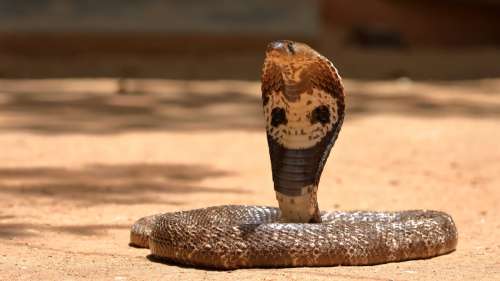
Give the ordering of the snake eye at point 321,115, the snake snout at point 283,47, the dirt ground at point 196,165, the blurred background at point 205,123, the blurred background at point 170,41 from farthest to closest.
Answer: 1. the blurred background at point 170,41
2. the blurred background at point 205,123
3. the dirt ground at point 196,165
4. the snake eye at point 321,115
5. the snake snout at point 283,47

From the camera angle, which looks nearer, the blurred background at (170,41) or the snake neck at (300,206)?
the snake neck at (300,206)

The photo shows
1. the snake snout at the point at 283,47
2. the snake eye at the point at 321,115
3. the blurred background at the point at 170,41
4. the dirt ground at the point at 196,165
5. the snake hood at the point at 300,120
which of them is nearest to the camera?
the snake snout at the point at 283,47

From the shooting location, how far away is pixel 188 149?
1100 cm

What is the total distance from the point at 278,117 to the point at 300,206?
54 cm

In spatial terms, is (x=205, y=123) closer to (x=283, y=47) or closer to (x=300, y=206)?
(x=300, y=206)

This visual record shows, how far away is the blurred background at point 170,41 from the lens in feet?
50.8

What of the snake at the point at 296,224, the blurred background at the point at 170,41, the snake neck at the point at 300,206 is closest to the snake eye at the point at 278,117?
the snake at the point at 296,224

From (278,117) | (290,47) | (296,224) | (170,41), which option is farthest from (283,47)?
(170,41)

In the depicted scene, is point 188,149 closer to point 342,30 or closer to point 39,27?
point 39,27

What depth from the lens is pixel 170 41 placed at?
1631cm

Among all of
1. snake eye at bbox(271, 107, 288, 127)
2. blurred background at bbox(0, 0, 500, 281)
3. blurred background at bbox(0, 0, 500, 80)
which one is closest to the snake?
snake eye at bbox(271, 107, 288, 127)

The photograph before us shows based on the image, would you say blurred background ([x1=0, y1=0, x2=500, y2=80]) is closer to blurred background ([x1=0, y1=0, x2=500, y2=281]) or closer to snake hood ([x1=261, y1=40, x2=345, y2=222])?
blurred background ([x1=0, y1=0, x2=500, y2=281])

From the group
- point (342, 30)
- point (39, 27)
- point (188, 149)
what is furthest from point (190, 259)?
point (342, 30)

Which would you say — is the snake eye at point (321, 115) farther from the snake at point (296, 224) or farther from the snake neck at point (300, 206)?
the snake neck at point (300, 206)
